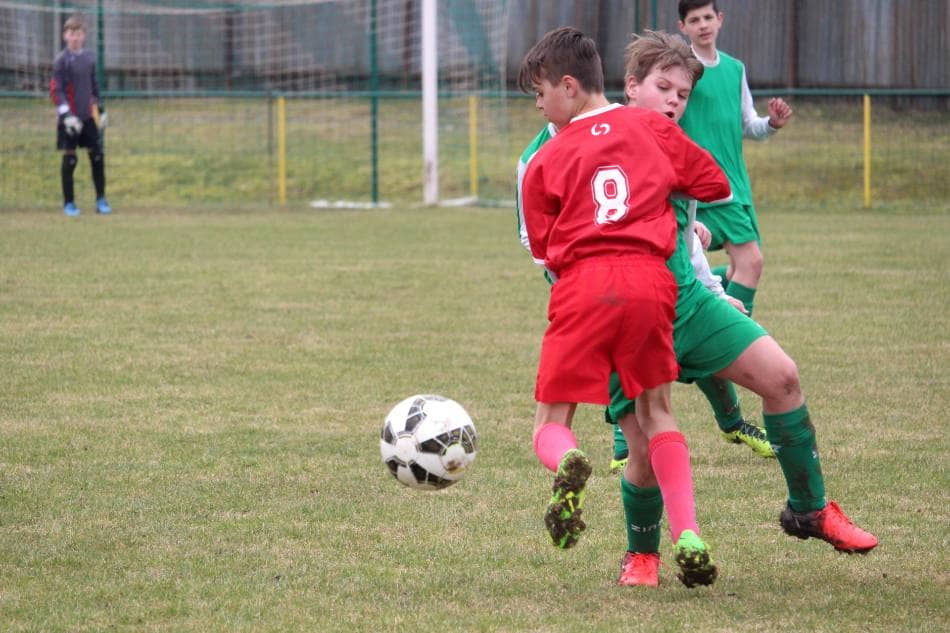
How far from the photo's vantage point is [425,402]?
14.7 feet

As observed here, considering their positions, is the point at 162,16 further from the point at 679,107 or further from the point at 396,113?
the point at 679,107

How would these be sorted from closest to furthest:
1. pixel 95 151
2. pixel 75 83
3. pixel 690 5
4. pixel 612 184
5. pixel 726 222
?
1. pixel 612 184
2. pixel 690 5
3. pixel 726 222
4. pixel 75 83
5. pixel 95 151

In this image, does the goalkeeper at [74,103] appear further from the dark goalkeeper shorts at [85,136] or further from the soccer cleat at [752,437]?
the soccer cleat at [752,437]

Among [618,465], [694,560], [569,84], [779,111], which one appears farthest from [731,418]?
[569,84]

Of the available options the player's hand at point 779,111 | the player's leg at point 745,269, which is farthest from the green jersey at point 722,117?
the player's hand at point 779,111

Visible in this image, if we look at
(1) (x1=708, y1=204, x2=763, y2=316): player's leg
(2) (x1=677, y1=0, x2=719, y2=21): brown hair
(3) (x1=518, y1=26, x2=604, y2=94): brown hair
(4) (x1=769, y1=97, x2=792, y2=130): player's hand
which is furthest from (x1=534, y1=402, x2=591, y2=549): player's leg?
(2) (x1=677, y1=0, x2=719, y2=21): brown hair

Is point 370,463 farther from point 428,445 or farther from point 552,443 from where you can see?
point 552,443

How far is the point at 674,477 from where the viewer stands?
404 cm

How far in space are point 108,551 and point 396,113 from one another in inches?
562

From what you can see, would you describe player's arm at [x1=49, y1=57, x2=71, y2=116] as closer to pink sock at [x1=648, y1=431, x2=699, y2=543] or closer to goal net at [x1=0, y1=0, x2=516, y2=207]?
goal net at [x1=0, y1=0, x2=516, y2=207]

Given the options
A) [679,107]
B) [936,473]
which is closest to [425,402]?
[679,107]

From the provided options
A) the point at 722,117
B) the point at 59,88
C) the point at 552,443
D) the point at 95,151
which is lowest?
the point at 552,443

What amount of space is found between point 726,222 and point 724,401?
117cm

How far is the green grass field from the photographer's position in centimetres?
405
